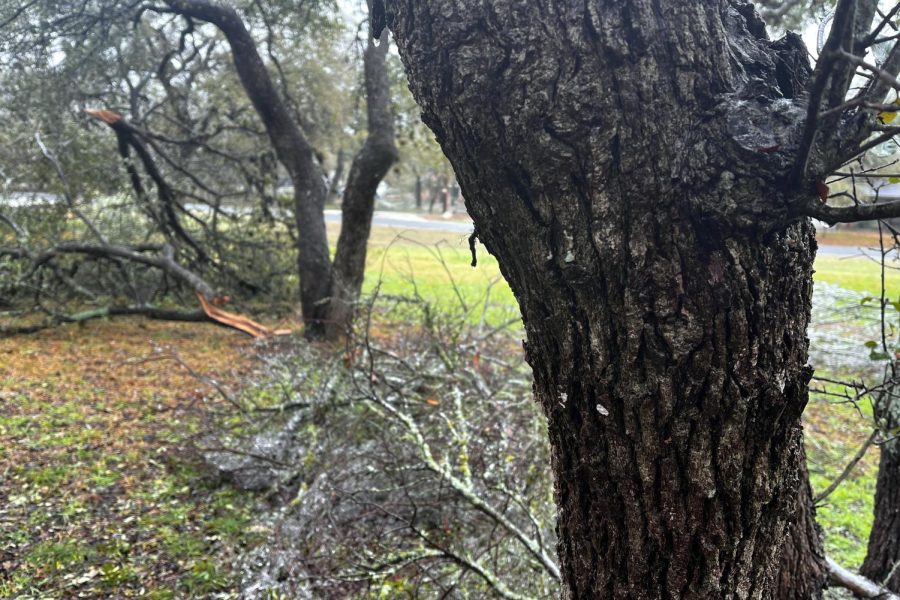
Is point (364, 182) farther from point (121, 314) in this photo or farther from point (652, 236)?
point (652, 236)

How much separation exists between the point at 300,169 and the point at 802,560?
6733 mm

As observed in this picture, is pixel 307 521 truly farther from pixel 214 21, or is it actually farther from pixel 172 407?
pixel 214 21

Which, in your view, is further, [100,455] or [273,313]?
[273,313]

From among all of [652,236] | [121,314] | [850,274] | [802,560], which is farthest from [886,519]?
[850,274]

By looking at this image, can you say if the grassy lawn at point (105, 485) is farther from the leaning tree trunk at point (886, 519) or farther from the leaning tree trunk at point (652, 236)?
the leaning tree trunk at point (886, 519)


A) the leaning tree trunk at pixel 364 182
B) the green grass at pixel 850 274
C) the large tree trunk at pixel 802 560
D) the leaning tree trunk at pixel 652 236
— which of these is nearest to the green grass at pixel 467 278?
the green grass at pixel 850 274

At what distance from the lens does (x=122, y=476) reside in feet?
14.3

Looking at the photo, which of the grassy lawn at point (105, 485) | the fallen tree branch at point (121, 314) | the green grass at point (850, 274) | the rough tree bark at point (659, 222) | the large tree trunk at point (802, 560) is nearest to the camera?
the rough tree bark at point (659, 222)

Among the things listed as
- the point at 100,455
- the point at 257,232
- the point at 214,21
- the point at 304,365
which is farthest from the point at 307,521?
the point at 257,232

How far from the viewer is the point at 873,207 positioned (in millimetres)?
975

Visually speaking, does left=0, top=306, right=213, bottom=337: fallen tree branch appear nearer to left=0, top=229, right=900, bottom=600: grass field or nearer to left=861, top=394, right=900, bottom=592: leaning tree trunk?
left=0, top=229, right=900, bottom=600: grass field

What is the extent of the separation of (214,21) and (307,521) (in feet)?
18.3

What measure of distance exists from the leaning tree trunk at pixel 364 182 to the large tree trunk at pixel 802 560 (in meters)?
5.06

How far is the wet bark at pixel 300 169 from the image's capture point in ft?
22.7
